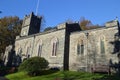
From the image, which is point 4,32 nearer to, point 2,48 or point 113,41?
point 2,48

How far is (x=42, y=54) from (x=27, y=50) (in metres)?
5.61

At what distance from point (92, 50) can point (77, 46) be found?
10.3 feet

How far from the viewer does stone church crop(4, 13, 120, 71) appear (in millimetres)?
25188

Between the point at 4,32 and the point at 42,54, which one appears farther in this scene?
the point at 4,32

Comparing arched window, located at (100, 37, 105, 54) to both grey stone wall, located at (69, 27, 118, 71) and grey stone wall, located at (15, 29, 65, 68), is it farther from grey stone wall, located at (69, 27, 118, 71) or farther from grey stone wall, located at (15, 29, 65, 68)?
grey stone wall, located at (15, 29, 65, 68)

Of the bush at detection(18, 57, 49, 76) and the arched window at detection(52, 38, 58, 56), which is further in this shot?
the arched window at detection(52, 38, 58, 56)

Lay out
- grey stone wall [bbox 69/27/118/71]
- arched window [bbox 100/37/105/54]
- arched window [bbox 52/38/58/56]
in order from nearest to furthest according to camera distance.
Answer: grey stone wall [bbox 69/27/118/71] < arched window [bbox 100/37/105/54] < arched window [bbox 52/38/58/56]

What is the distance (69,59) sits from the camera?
2903 centimetres

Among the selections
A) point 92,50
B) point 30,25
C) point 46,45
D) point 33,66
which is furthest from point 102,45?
point 30,25

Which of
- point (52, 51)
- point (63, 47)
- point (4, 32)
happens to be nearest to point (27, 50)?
point (52, 51)

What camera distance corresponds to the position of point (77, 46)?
2880 centimetres

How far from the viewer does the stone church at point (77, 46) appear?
25188 millimetres

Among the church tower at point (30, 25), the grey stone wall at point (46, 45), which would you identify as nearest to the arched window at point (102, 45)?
the grey stone wall at point (46, 45)

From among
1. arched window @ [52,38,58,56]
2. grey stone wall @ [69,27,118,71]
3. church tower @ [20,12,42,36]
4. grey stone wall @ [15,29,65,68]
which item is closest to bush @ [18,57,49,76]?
grey stone wall @ [15,29,65,68]
